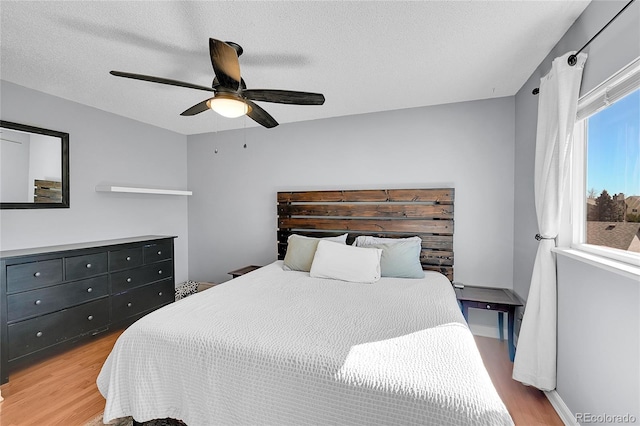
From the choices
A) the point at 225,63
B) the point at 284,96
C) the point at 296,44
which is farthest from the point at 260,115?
the point at 225,63

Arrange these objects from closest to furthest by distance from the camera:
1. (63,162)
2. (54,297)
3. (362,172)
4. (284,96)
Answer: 1. (284,96)
2. (54,297)
3. (63,162)
4. (362,172)

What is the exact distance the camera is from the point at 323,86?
2.69 metres

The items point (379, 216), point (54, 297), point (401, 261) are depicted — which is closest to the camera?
point (54, 297)

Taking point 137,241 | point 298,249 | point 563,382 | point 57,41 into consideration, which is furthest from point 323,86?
point 563,382

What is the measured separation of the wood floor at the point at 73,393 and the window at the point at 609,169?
1.13 m

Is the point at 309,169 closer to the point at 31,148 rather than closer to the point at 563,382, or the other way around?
the point at 31,148

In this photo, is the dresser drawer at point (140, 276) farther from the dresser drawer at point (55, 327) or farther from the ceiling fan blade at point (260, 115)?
the ceiling fan blade at point (260, 115)

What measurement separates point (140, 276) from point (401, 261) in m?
2.92

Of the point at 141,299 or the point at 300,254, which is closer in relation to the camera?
the point at 300,254

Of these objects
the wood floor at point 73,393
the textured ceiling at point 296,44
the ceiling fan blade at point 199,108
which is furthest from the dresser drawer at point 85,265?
the ceiling fan blade at point 199,108

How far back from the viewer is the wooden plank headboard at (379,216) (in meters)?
3.09

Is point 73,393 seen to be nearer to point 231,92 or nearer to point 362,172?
point 231,92

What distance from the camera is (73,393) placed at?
214cm

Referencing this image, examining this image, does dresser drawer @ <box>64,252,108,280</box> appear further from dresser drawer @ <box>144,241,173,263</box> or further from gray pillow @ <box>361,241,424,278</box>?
gray pillow @ <box>361,241,424,278</box>
